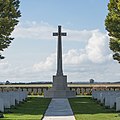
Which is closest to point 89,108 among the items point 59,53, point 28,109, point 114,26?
point 28,109

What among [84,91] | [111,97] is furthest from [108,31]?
[111,97]

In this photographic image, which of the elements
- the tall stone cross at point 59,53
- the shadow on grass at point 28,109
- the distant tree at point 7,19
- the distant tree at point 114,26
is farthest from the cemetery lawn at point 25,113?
the tall stone cross at point 59,53

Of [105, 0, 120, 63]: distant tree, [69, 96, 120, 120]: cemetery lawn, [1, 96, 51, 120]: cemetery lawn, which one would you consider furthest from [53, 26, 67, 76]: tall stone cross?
[69, 96, 120, 120]: cemetery lawn

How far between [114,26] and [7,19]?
9.13m

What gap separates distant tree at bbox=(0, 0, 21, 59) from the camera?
37031 mm

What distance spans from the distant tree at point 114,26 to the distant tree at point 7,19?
7.57 m

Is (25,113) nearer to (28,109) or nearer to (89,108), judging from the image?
(28,109)

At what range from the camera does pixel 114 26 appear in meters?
40.3

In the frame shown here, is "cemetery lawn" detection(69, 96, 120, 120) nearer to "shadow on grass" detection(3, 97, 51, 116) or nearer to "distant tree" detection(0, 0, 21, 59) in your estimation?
"shadow on grass" detection(3, 97, 51, 116)

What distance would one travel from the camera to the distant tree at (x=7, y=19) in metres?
37.0

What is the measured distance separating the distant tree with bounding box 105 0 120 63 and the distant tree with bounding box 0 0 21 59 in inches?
298

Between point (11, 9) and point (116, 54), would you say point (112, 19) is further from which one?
point (11, 9)

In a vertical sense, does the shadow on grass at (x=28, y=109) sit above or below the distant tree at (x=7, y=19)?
below

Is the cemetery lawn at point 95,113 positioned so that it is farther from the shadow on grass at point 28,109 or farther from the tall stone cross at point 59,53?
the tall stone cross at point 59,53
